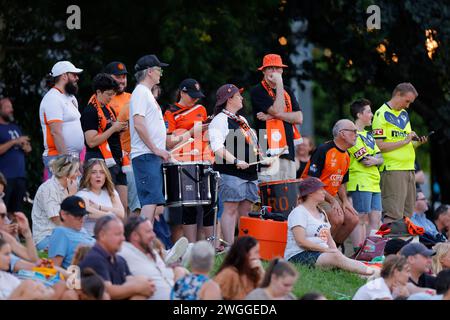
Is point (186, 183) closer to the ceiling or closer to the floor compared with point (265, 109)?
closer to the floor

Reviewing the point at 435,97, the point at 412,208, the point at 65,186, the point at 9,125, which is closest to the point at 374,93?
the point at 435,97

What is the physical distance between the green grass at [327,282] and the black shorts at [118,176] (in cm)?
146

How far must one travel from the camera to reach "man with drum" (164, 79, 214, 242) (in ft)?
48.4

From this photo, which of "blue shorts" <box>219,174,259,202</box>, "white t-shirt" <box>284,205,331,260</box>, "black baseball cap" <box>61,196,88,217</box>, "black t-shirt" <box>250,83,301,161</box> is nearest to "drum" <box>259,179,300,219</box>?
"blue shorts" <box>219,174,259,202</box>

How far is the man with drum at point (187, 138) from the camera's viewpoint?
48.4 feet

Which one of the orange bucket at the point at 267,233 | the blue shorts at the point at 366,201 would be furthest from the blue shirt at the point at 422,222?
the orange bucket at the point at 267,233

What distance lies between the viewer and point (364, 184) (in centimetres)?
1600

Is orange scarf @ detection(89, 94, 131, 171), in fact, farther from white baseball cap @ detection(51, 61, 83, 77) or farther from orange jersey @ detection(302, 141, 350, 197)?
orange jersey @ detection(302, 141, 350, 197)

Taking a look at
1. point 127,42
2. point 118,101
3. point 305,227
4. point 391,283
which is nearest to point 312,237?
point 305,227

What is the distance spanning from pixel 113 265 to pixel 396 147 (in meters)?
6.17

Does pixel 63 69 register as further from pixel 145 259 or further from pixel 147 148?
pixel 145 259

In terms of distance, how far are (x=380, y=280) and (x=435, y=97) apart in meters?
9.59

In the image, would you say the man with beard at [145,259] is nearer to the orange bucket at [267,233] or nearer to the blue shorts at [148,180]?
the blue shorts at [148,180]
